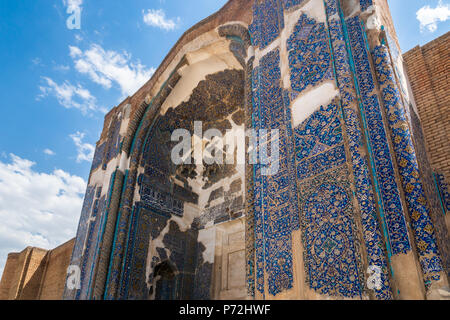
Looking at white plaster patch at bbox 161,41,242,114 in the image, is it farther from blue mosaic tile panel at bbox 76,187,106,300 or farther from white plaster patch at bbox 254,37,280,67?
blue mosaic tile panel at bbox 76,187,106,300

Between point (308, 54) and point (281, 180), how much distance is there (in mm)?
1259

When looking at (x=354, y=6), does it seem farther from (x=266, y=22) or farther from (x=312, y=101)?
(x=266, y=22)

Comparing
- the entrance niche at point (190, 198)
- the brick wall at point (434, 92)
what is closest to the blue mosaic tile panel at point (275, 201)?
the brick wall at point (434, 92)

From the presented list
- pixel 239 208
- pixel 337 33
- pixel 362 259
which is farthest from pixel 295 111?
pixel 239 208

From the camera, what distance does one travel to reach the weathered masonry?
238 centimetres

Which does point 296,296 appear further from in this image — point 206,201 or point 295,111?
point 206,201

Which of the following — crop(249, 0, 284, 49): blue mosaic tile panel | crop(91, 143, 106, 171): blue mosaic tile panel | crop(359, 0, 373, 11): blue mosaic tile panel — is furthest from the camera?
crop(91, 143, 106, 171): blue mosaic tile panel

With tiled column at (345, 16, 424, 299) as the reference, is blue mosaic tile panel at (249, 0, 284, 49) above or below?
above

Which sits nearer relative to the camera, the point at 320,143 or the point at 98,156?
the point at 320,143

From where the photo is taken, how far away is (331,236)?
2.53m

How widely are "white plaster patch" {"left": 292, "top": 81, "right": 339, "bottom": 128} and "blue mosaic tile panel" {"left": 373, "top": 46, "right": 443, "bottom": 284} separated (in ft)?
1.29

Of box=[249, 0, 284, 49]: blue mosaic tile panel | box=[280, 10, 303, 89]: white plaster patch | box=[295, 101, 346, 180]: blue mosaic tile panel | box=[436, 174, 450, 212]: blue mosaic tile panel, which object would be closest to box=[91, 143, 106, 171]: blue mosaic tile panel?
box=[249, 0, 284, 49]: blue mosaic tile panel

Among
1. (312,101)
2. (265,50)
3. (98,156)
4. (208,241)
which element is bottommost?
(208,241)

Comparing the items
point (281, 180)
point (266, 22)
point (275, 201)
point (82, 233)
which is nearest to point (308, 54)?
point (266, 22)
